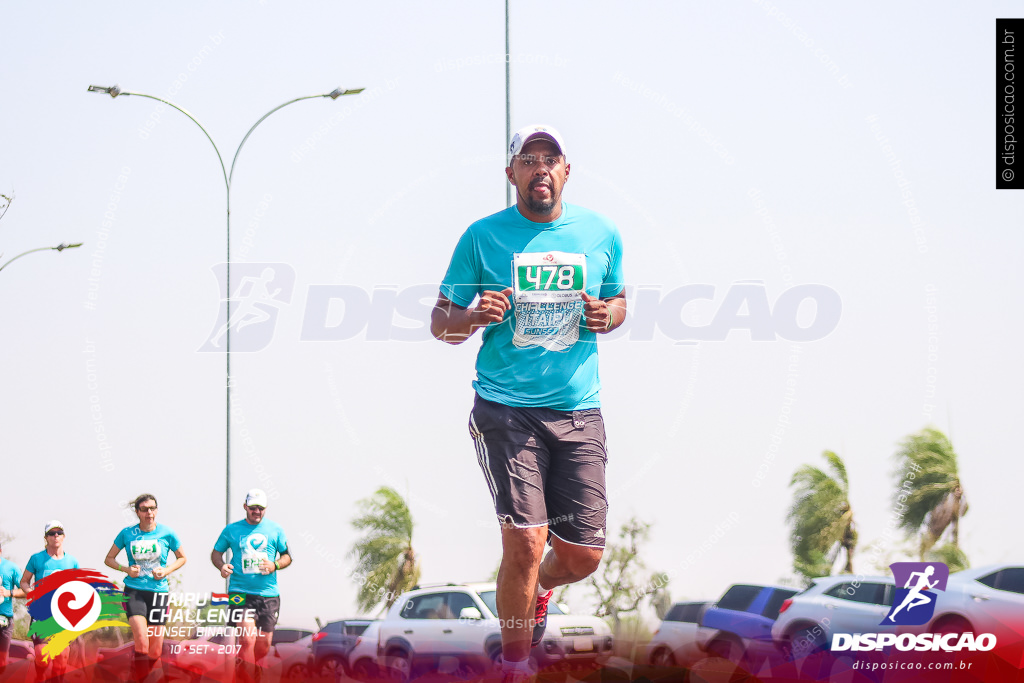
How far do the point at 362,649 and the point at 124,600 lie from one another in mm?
2913

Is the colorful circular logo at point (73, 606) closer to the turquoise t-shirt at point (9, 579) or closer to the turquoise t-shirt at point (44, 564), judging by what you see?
the turquoise t-shirt at point (44, 564)

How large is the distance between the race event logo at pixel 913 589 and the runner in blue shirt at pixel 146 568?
563cm

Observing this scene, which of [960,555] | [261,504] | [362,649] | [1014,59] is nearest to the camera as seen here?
[1014,59]

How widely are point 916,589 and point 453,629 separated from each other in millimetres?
4944

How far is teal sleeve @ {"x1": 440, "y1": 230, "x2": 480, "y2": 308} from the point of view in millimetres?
4820

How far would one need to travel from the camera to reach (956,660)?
5.18 metres

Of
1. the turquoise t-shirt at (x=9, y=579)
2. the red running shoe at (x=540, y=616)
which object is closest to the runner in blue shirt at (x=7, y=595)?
the turquoise t-shirt at (x=9, y=579)

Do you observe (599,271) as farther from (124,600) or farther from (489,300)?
(124,600)

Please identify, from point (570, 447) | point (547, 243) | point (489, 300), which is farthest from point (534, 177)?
point (570, 447)

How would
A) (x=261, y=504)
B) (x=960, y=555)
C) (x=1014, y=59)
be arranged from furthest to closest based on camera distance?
(x=960, y=555) < (x=261, y=504) < (x=1014, y=59)

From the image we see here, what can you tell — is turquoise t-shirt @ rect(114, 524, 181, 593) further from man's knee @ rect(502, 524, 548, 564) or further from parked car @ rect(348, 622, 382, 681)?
man's knee @ rect(502, 524, 548, 564)

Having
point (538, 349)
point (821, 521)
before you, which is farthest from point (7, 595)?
point (821, 521)

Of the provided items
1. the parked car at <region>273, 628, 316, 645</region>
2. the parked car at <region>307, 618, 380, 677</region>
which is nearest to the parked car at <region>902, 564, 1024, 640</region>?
the parked car at <region>307, 618, 380, 677</region>

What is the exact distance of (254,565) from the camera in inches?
357
